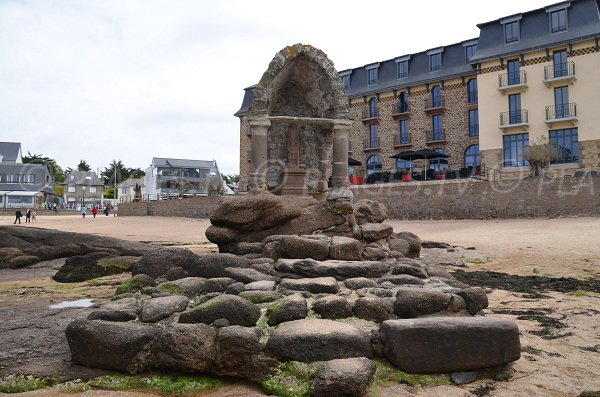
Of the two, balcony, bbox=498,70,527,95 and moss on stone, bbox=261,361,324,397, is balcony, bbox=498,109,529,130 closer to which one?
balcony, bbox=498,70,527,95

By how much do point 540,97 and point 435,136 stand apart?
8.42 m

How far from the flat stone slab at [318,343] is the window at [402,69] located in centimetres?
3758

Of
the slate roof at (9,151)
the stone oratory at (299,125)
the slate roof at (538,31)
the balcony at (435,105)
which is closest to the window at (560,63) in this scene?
the slate roof at (538,31)

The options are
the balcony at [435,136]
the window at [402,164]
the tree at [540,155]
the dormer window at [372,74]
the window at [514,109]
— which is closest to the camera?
the tree at [540,155]

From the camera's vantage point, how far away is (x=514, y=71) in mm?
31234

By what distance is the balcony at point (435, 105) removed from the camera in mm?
35656

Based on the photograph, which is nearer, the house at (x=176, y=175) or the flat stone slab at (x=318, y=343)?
the flat stone slab at (x=318, y=343)

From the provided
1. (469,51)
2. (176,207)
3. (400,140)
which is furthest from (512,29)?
(176,207)

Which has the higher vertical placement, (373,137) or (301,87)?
(373,137)

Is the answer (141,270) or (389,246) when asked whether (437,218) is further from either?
(141,270)

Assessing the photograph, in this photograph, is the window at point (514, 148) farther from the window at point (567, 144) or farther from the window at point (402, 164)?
the window at point (402, 164)

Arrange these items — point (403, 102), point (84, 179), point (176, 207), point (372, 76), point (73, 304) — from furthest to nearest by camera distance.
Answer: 1. point (84, 179)
2. point (372, 76)
3. point (176, 207)
4. point (403, 102)
5. point (73, 304)

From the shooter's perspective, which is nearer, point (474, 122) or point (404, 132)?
point (474, 122)

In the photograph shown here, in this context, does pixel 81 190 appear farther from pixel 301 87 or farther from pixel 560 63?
pixel 301 87
